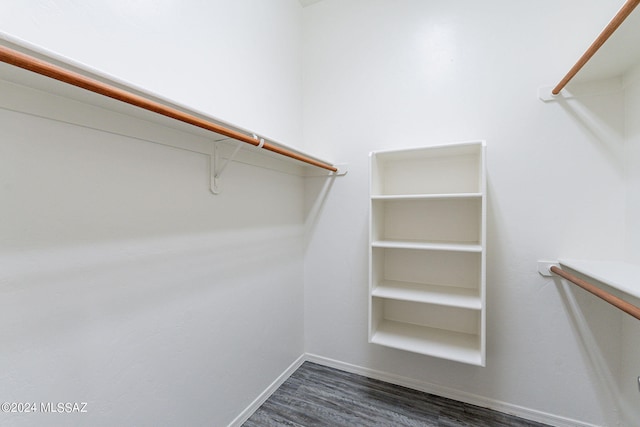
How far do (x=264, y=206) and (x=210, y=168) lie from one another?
0.47 metres

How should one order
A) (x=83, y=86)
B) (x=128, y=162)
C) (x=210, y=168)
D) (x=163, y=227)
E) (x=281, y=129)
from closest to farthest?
(x=83, y=86) → (x=128, y=162) → (x=163, y=227) → (x=210, y=168) → (x=281, y=129)

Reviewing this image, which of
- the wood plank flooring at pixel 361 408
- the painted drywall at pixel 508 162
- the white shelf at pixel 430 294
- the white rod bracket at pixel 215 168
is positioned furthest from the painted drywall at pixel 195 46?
the wood plank flooring at pixel 361 408

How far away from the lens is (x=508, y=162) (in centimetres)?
158

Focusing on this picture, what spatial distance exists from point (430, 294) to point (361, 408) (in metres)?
0.83

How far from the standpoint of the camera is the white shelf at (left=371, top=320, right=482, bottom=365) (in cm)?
148

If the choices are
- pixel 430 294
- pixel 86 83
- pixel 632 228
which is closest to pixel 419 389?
pixel 430 294

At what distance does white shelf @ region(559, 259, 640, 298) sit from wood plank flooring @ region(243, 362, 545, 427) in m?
0.97

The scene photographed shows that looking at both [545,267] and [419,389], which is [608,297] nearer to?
[545,267]

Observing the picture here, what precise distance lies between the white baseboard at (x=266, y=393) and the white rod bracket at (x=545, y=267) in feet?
5.73

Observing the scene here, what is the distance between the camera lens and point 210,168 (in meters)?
1.32

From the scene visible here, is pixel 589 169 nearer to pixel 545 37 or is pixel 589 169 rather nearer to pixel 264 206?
pixel 545 37

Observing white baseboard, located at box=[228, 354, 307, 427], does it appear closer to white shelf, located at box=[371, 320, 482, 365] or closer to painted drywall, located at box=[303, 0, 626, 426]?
painted drywall, located at box=[303, 0, 626, 426]

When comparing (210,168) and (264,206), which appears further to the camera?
(264,206)

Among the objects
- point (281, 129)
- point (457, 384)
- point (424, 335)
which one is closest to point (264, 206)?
point (281, 129)
